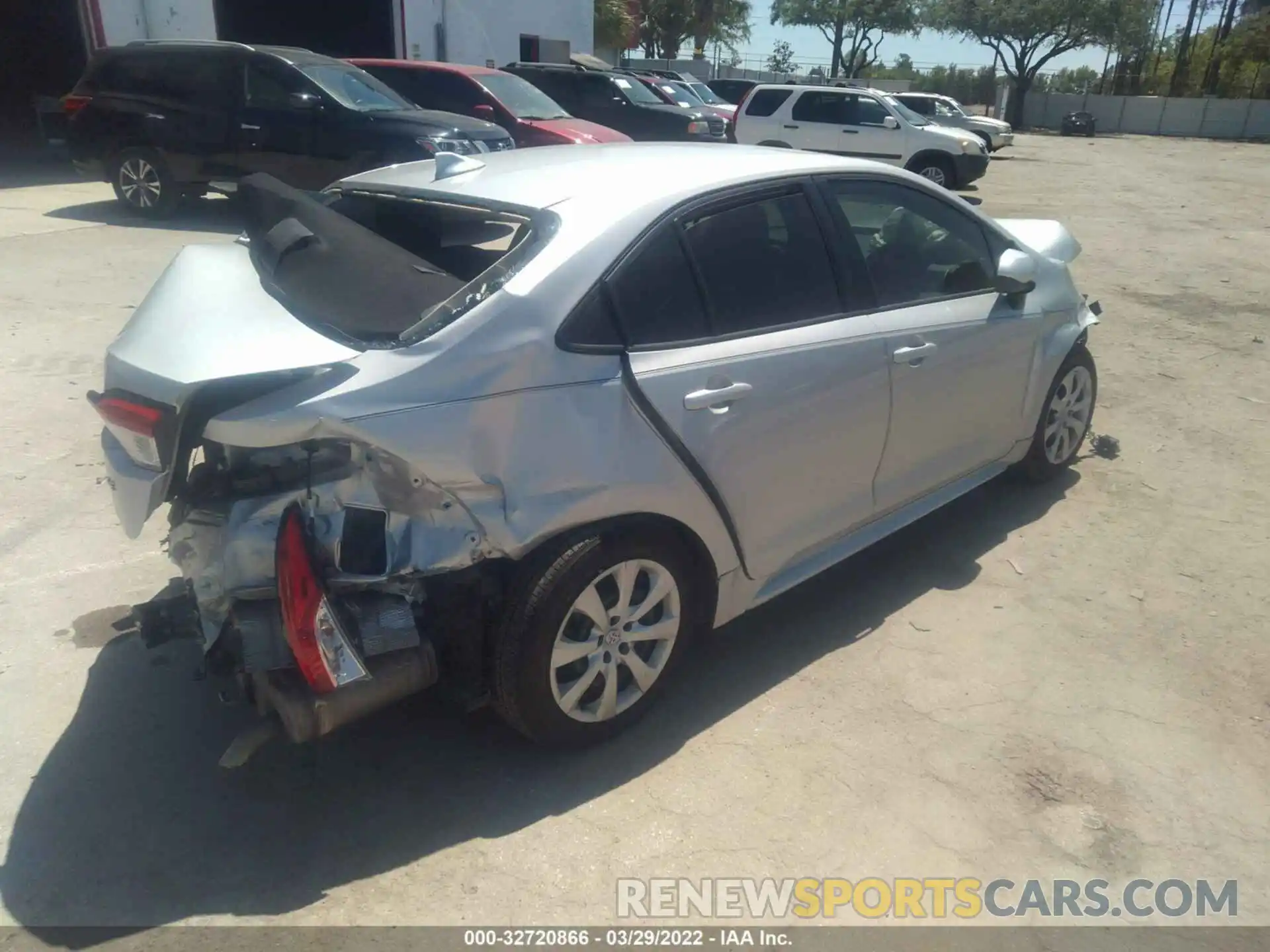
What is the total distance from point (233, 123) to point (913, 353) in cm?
991

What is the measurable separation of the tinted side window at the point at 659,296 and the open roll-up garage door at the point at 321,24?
2023 centimetres

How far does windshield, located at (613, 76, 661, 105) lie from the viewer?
1927cm

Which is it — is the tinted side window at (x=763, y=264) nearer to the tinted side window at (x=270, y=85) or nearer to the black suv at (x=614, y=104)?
the tinted side window at (x=270, y=85)

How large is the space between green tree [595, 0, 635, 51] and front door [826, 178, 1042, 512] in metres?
41.3

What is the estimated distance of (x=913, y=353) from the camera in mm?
3793

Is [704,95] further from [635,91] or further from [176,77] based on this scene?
[176,77]

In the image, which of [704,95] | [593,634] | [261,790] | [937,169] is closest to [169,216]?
[261,790]

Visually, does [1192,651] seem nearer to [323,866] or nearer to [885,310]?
[885,310]

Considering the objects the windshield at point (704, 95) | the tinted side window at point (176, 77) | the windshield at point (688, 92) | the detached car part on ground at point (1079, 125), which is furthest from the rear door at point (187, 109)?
the detached car part on ground at point (1079, 125)

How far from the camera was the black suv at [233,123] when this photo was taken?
10977 mm

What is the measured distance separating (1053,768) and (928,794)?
45 cm

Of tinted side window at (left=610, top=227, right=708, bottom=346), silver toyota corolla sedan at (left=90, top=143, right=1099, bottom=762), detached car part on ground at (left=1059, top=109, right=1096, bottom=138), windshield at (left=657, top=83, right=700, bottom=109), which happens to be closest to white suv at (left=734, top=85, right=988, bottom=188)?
windshield at (left=657, top=83, right=700, bottom=109)

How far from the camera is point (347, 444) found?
2.62 meters

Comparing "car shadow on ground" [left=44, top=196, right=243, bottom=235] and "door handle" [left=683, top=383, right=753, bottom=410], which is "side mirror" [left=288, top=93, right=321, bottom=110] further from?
"door handle" [left=683, top=383, right=753, bottom=410]
